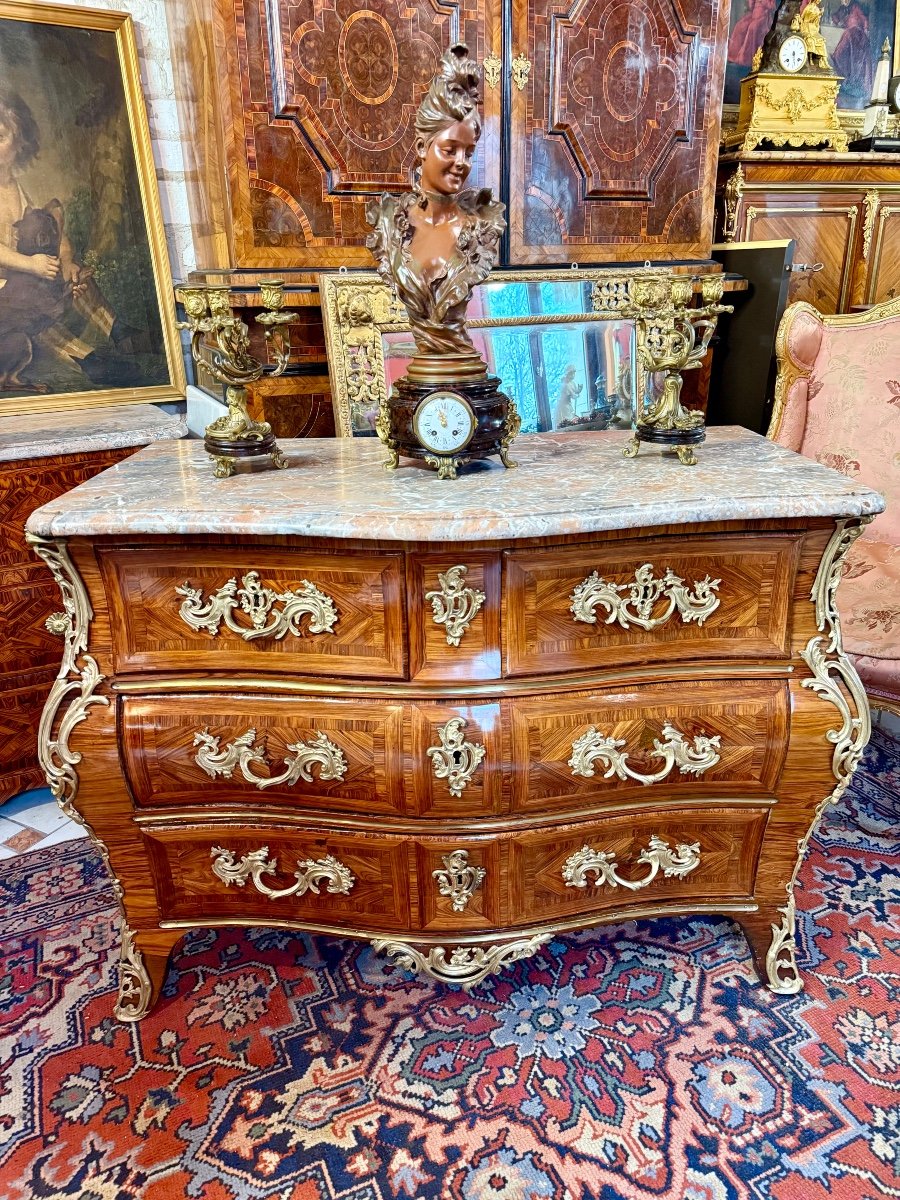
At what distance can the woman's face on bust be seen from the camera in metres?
1.42

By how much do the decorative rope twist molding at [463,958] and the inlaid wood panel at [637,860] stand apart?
6 cm

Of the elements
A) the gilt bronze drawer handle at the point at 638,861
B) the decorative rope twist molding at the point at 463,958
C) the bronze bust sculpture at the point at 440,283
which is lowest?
the decorative rope twist molding at the point at 463,958

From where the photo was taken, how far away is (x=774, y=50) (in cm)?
300

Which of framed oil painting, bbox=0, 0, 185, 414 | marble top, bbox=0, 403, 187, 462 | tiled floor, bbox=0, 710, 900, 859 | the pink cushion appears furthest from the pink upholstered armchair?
tiled floor, bbox=0, 710, 900, 859

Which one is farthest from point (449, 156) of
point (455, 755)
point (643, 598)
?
point (455, 755)

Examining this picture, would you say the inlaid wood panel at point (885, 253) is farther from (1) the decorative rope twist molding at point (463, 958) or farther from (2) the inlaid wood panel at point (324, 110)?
(1) the decorative rope twist molding at point (463, 958)

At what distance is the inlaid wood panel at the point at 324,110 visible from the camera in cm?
194

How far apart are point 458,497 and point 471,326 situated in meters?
1.01

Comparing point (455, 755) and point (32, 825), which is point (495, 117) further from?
point (32, 825)

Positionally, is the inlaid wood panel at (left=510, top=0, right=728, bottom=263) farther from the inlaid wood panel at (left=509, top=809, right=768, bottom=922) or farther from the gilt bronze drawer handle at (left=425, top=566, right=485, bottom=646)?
the inlaid wood panel at (left=509, top=809, right=768, bottom=922)

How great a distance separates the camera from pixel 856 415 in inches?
96.3

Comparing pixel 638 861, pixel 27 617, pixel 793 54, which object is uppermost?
pixel 793 54

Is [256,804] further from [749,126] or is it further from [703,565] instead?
[749,126]

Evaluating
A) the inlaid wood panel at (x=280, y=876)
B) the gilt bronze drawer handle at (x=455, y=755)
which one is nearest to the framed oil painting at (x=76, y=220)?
the inlaid wood panel at (x=280, y=876)
